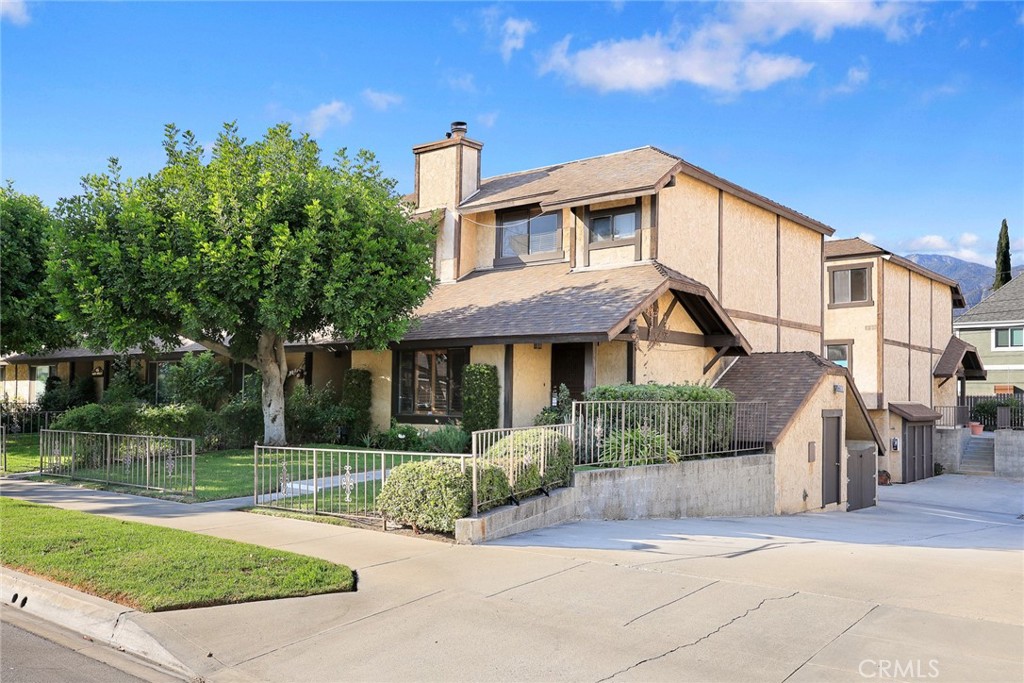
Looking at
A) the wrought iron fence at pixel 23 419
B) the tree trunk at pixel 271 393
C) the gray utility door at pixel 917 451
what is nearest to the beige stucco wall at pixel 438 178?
the tree trunk at pixel 271 393

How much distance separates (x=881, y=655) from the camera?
6211mm

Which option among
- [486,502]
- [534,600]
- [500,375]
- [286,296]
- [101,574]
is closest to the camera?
[534,600]

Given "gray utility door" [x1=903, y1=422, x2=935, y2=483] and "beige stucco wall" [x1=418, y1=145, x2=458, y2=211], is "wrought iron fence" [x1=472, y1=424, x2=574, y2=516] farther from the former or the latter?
"gray utility door" [x1=903, y1=422, x2=935, y2=483]

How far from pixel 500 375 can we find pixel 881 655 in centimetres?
1383

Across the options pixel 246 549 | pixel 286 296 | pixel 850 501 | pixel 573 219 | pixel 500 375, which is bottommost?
pixel 850 501

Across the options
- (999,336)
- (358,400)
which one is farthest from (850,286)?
(358,400)

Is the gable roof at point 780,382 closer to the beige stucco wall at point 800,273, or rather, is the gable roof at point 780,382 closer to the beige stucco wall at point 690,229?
the beige stucco wall at point 690,229

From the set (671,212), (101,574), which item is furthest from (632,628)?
(671,212)

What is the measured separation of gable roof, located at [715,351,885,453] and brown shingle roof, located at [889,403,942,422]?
10.4 m

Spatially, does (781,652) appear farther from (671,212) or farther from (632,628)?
(671,212)

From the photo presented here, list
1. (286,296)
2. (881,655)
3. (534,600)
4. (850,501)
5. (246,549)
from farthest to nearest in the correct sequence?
(850,501), (286,296), (246,549), (534,600), (881,655)

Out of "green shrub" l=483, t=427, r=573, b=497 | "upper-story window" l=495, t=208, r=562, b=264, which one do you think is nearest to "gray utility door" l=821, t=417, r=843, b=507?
"upper-story window" l=495, t=208, r=562, b=264

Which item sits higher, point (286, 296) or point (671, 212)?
point (671, 212)

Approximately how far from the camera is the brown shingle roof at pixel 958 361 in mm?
36938
